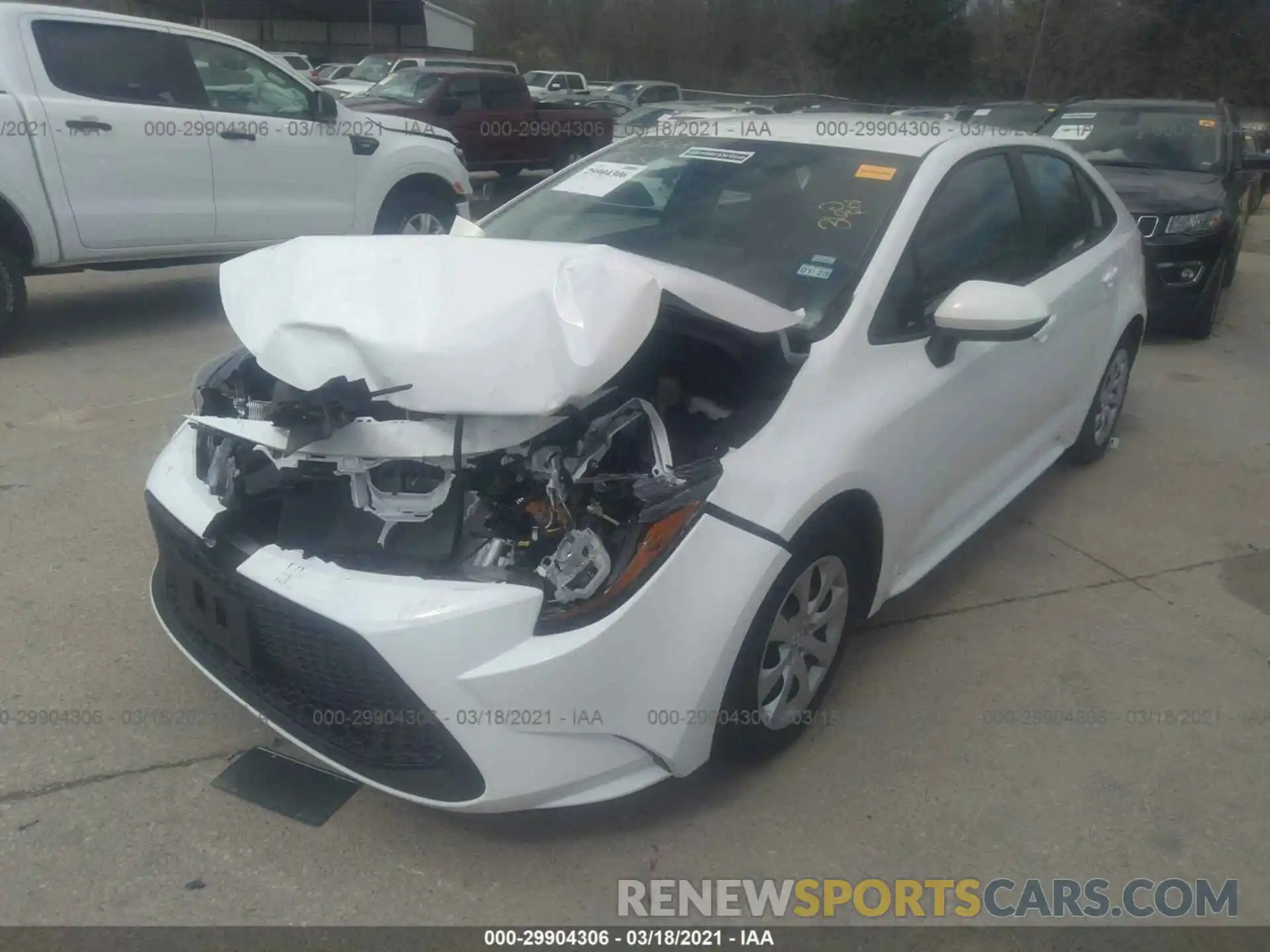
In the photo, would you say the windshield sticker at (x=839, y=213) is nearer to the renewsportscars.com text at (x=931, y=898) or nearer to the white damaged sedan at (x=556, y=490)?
the white damaged sedan at (x=556, y=490)

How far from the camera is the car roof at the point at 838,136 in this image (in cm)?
344

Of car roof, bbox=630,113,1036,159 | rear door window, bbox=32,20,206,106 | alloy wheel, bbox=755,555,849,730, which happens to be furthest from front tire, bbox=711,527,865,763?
rear door window, bbox=32,20,206,106

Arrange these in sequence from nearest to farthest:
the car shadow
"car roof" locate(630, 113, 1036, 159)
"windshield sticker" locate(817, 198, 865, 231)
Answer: "windshield sticker" locate(817, 198, 865, 231)
"car roof" locate(630, 113, 1036, 159)
the car shadow

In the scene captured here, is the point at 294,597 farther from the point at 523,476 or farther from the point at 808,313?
the point at 808,313

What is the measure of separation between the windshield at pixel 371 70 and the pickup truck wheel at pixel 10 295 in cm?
1712

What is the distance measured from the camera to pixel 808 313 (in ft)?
9.75

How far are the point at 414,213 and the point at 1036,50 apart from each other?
1216 inches

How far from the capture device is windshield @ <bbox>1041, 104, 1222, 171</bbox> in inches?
326

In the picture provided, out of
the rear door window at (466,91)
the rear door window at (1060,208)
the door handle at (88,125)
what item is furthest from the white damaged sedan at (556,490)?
the rear door window at (466,91)

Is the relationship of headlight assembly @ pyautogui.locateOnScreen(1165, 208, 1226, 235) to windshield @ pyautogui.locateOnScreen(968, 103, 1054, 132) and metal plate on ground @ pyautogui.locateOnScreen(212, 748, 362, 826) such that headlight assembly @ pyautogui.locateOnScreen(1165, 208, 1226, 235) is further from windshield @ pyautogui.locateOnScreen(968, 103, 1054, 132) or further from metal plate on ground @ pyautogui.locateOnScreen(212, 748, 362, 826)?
metal plate on ground @ pyautogui.locateOnScreen(212, 748, 362, 826)

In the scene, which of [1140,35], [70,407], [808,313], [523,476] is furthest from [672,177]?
[1140,35]

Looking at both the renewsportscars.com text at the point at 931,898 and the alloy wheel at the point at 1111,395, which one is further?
the alloy wheel at the point at 1111,395

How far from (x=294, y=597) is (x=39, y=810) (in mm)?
954

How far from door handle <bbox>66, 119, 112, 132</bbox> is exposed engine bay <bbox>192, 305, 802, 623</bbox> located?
4.28m
